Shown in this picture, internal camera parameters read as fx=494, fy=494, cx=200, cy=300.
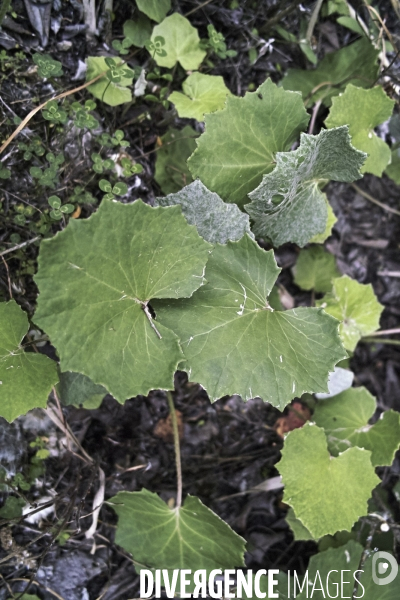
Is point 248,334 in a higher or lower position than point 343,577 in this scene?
higher

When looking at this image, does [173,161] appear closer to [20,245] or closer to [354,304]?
[20,245]

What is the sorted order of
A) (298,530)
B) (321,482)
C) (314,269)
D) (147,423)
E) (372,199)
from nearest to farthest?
(321,482)
(298,530)
(147,423)
(314,269)
(372,199)

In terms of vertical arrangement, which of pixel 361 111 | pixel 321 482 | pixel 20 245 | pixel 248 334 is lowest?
pixel 321 482

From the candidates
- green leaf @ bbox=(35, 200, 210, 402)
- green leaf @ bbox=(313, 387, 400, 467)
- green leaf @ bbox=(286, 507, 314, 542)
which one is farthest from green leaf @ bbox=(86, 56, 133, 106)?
green leaf @ bbox=(286, 507, 314, 542)

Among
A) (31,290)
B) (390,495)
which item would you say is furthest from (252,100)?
(390,495)

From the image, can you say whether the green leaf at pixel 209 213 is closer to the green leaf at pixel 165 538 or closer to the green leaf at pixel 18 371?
the green leaf at pixel 18 371

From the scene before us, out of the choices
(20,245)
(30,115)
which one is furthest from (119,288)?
(30,115)

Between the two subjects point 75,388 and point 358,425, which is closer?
point 75,388
